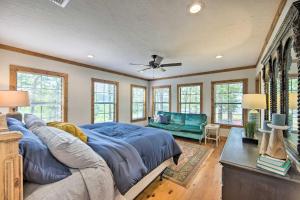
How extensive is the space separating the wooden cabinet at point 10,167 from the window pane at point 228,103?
216 inches

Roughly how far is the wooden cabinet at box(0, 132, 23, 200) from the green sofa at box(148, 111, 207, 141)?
4.39m

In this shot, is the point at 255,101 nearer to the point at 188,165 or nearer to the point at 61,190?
the point at 188,165

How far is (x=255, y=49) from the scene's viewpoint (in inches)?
125

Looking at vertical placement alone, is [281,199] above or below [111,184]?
above

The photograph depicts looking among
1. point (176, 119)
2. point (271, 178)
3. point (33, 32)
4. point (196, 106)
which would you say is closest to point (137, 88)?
point (176, 119)

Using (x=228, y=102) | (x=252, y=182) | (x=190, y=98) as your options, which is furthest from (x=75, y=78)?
(x=228, y=102)

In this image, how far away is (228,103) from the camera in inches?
199

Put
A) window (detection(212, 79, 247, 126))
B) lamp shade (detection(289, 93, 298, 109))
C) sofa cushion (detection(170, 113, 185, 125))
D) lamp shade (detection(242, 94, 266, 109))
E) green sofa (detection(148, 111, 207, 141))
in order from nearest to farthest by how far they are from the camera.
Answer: lamp shade (detection(289, 93, 298, 109)) < lamp shade (detection(242, 94, 266, 109)) < green sofa (detection(148, 111, 207, 141)) < window (detection(212, 79, 247, 126)) < sofa cushion (detection(170, 113, 185, 125))

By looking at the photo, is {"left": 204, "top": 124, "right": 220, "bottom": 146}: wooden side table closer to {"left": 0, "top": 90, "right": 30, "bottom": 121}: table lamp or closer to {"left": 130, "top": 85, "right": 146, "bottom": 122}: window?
{"left": 130, "top": 85, "right": 146, "bottom": 122}: window

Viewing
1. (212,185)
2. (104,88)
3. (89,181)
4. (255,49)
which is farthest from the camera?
(104,88)

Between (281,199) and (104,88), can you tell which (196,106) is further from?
(281,199)

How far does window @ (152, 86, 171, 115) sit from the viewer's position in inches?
263

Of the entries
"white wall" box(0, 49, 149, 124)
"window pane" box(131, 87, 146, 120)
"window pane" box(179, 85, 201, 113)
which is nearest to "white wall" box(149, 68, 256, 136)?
"window pane" box(179, 85, 201, 113)

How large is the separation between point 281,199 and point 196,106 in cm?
500
